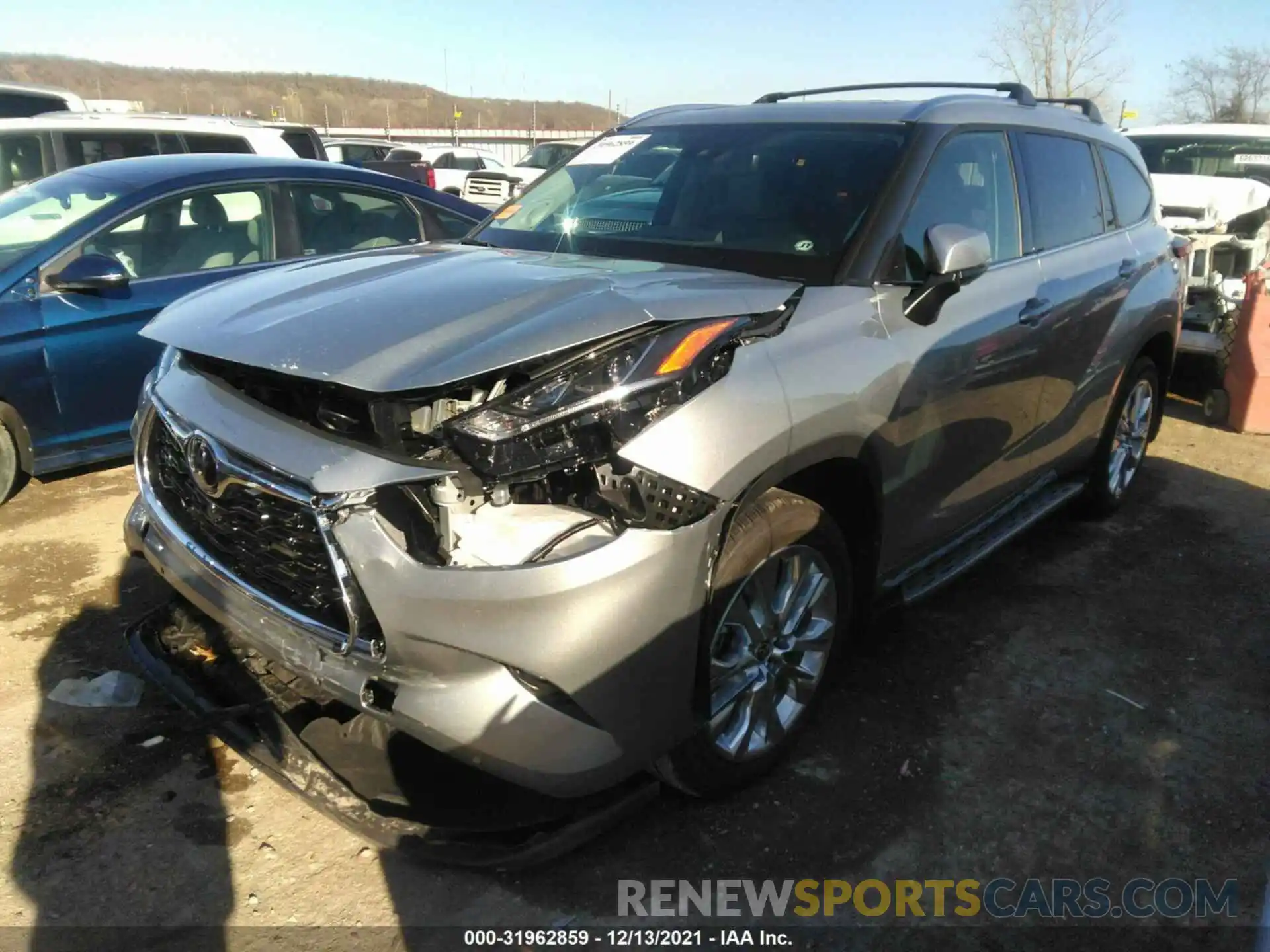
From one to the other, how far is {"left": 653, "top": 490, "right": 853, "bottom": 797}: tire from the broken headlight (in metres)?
0.41

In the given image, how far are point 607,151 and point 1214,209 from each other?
7.13m

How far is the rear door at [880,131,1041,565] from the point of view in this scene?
3.10 metres

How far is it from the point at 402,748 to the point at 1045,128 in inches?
139

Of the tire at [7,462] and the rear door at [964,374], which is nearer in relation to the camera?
the rear door at [964,374]

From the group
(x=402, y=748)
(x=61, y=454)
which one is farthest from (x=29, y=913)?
(x=61, y=454)

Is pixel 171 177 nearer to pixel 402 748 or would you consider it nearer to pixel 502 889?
pixel 402 748

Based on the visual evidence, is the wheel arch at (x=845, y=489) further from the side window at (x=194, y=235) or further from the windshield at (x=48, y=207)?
the windshield at (x=48, y=207)

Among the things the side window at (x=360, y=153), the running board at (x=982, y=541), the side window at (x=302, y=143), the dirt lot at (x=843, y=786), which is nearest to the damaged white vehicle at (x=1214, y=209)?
the running board at (x=982, y=541)

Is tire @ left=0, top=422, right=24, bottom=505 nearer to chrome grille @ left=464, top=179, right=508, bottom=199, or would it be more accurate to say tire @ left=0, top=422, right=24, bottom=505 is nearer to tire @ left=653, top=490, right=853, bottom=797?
tire @ left=653, top=490, right=853, bottom=797

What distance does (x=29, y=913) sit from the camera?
7.84 feet

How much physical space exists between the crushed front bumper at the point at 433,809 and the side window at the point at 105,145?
6.89 metres

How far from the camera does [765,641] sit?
279cm

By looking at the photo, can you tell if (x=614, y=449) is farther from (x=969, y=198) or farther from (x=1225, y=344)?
(x=1225, y=344)

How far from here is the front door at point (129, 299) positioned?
4.74 meters
